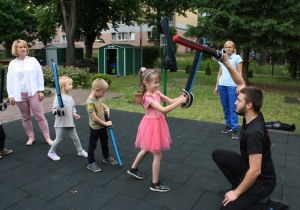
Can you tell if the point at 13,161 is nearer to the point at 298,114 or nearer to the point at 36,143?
the point at 36,143

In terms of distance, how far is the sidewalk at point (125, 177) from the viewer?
283cm

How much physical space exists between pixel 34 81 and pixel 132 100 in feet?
17.2

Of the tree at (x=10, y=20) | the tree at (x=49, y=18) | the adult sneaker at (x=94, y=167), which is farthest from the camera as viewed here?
the tree at (x=10, y=20)

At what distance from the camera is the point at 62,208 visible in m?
2.72

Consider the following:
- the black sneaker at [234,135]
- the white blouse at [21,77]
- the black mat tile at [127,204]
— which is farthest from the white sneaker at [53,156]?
the black sneaker at [234,135]

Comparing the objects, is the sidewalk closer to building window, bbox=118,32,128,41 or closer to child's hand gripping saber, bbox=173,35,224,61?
child's hand gripping saber, bbox=173,35,224,61

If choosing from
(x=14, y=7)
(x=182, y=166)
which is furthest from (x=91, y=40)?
(x=182, y=166)

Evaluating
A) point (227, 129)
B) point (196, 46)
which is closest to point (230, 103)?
point (227, 129)

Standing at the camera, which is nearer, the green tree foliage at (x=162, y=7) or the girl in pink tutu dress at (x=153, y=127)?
the girl in pink tutu dress at (x=153, y=127)

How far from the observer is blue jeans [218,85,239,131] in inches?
196

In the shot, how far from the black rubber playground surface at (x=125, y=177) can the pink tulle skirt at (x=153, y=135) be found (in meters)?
0.55

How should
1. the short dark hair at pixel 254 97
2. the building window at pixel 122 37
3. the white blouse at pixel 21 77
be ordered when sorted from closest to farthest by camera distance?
the short dark hair at pixel 254 97, the white blouse at pixel 21 77, the building window at pixel 122 37

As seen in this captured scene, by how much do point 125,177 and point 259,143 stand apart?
183 cm

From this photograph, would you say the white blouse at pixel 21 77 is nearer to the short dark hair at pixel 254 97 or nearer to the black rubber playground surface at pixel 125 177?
the black rubber playground surface at pixel 125 177
